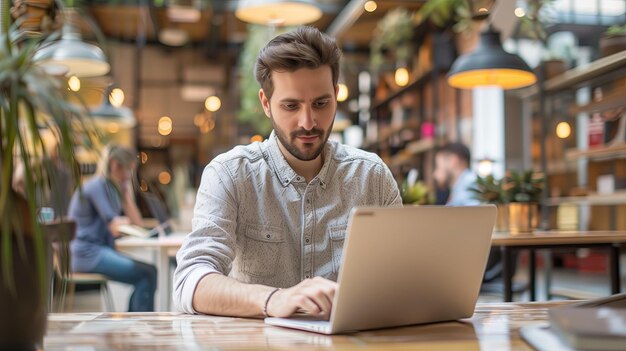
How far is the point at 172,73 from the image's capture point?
15.6 meters

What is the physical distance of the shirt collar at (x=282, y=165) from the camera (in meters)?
2.07

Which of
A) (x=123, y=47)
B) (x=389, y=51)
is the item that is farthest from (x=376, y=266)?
(x=123, y=47)

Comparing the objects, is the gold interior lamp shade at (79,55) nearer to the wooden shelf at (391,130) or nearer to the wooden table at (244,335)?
the wooden table at (244,335)

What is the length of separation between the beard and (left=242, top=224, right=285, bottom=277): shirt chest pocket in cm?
21

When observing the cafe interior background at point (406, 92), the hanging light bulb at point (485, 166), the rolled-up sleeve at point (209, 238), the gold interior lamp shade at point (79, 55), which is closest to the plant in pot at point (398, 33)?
the cafe interior background at point (406, 92)

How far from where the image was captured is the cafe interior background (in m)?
5.08

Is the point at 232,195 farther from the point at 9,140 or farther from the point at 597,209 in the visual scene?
the point at 597,209

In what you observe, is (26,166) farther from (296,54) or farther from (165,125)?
(165,125)

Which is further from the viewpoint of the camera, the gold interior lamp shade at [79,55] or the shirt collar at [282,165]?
the gold interior lamp shade at [79,55]

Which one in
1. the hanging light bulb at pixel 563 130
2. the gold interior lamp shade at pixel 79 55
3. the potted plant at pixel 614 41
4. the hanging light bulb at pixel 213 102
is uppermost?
the hanging light bulb at pixel 213 102

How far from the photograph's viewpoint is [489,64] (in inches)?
182

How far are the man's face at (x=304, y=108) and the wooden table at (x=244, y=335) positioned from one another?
2.03ft

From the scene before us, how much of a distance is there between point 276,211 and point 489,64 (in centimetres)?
297

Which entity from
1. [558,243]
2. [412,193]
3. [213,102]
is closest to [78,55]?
[412,193]
